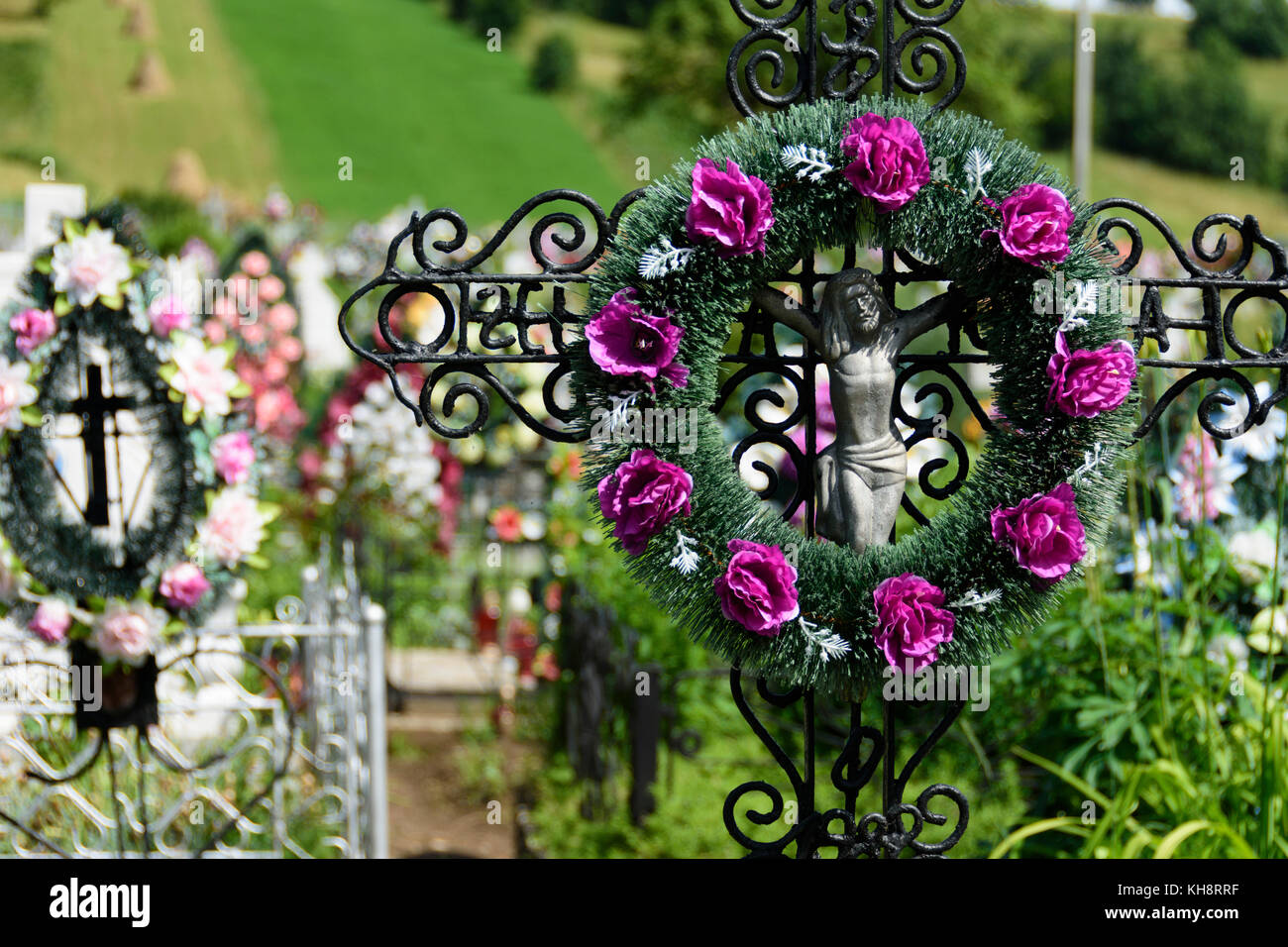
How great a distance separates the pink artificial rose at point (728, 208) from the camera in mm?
2430

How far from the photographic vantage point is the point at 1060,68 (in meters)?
37.0

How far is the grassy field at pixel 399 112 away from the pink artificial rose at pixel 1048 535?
37976mm

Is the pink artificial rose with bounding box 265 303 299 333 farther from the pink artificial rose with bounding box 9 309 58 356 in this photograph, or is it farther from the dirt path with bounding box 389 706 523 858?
the pink artificial rose with bounding box 9 309 58 356

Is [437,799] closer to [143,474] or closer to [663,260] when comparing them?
[143,474]

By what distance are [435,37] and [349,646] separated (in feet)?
202

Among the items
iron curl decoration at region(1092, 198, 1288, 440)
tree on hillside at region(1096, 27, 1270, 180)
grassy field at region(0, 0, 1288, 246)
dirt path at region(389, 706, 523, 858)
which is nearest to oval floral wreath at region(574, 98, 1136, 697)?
iron curl decoration at region(1092, 198, 1288, 440)

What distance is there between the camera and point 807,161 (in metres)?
2.48

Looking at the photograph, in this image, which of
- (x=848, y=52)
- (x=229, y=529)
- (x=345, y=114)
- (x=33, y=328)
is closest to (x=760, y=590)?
(x=848, y=52)

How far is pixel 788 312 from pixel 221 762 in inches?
97.7
